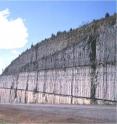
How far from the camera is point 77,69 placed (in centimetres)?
3916

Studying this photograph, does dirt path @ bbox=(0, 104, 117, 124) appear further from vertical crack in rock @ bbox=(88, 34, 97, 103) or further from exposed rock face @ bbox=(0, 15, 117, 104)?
vertical crack in rock @ bbox=(88, 34, 97, 103)

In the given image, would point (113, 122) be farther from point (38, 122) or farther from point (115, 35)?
point (115, 35)

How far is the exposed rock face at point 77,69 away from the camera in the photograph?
32609 millimetres

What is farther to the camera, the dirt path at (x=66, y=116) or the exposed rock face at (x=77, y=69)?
the exposed rock face at (x=77, y=69)

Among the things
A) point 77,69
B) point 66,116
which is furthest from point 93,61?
point 66,116

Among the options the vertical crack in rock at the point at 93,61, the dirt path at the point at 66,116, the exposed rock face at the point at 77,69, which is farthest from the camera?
the vertical crack in rock at the point at 93,61

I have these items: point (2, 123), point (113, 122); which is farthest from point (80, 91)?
point (113, 122)

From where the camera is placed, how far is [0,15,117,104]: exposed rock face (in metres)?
32.6

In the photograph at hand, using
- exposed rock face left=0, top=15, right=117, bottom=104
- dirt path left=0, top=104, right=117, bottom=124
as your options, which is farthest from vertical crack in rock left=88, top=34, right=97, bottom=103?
dirt path left=0, top=104, right=117, bottom=124

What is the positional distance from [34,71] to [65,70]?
15552 mm

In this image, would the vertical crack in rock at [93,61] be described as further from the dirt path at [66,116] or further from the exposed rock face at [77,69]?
the dirt path at [66,116]

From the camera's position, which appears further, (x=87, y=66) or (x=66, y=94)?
(x=66, y=94)

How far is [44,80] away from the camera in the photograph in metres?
50.9

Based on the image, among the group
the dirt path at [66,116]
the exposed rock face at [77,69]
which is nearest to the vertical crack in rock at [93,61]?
the exposed rock face at [77,69]
